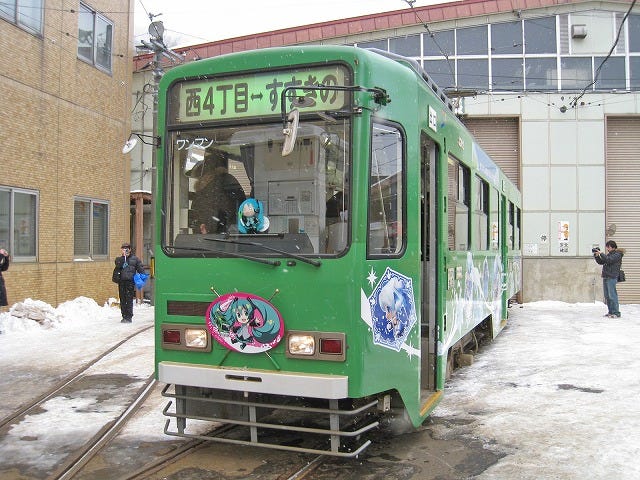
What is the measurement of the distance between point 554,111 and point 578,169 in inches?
77.2

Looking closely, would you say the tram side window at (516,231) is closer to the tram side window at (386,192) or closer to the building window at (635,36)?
the building window at (635,36)

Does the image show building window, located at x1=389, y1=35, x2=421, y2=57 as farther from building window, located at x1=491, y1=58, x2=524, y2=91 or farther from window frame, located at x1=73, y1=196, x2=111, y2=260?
window frame, located at x1=73, y1=196, x2=111, y2=260

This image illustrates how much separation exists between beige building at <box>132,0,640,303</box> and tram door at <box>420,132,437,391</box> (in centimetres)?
1437

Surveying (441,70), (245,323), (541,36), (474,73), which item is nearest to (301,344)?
(245,323)

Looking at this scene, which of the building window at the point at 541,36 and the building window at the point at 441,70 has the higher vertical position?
the building window at the point at 541,36

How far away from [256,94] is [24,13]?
11.7 meters

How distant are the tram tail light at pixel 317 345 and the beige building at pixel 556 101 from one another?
53.6ft

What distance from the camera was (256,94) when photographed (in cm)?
465

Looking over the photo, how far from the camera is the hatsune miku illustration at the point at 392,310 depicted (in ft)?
14.8

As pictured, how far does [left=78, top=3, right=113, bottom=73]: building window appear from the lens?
15984 millimetres

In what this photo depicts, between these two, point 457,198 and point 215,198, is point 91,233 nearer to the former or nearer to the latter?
point 457,198

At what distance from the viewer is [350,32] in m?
20.0

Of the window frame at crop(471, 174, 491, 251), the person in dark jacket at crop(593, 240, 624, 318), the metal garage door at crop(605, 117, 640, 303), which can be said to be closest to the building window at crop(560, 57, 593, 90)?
the metal garage door at crop(605, 117, 640, 303)

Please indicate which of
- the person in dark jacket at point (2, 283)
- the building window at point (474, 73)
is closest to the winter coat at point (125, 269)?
the person in dark jacket at point (2, 283)
